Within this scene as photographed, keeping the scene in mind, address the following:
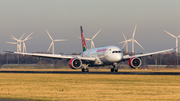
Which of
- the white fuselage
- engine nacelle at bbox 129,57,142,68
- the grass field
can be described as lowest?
the grass field

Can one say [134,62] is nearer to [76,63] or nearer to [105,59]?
[105,59]

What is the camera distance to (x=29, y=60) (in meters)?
161

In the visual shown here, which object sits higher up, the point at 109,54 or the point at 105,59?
the point at 109,54

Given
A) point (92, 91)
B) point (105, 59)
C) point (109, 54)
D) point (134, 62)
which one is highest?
point (109, 54)

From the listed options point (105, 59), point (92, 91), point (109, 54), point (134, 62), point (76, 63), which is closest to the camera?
point (92, 91)

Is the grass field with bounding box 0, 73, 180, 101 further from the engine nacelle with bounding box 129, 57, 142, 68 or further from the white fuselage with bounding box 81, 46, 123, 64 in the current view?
the engine nacelle with bounding box 129, 57, 142, 68

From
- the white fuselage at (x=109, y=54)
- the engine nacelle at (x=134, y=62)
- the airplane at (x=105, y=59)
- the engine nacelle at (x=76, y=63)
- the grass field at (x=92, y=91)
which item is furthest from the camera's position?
the engine nacelle at (x=76, y=63)

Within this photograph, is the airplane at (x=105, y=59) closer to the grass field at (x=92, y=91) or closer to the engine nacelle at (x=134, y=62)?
the engine nacelle at (x=134, y=62)

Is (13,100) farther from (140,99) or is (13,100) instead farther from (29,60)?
(29,60)

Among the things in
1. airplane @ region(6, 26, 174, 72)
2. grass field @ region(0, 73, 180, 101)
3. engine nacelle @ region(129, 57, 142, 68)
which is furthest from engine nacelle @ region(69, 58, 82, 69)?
grass field @ region(0, 73, 180, 101)

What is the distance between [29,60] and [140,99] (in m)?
143

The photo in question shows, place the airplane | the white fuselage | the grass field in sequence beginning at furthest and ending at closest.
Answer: the airplane < the white fuselage < the grass field

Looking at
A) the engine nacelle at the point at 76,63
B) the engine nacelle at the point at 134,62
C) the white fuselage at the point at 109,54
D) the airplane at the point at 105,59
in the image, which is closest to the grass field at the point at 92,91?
the white fuselage at the point at 109,54

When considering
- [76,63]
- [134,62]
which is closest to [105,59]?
[134,62]
